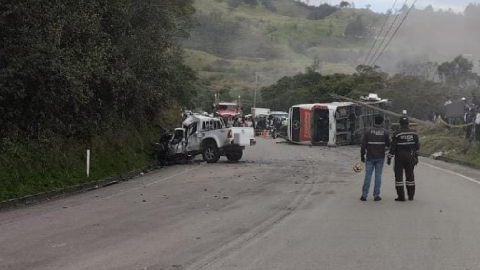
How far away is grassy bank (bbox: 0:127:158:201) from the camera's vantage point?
1553 centimetres

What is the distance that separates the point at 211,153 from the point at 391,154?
13212 mm

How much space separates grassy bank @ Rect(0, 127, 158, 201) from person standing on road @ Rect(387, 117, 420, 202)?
928 centimetres

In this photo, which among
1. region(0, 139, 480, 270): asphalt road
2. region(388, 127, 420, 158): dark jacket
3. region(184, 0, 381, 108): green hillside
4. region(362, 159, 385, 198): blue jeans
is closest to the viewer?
region(0, 139, 480, 270): asphalt road

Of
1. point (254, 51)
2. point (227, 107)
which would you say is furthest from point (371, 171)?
point (254, 51)

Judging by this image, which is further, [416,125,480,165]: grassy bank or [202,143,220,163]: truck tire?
[416,125,480,165]: grassy bank

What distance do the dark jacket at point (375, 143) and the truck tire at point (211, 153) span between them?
12776 millimetres

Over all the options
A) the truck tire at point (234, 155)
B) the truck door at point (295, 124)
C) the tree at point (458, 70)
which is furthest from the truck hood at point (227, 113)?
the truck tire at point (234, 155)

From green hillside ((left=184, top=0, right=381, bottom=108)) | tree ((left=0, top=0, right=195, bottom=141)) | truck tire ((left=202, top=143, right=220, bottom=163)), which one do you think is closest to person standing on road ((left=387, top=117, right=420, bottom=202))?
tree ((left=0, top=0, right=195, bottom=141))

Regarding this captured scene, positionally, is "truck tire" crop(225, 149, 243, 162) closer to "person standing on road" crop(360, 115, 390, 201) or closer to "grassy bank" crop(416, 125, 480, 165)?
"grassy bank" crop(416, 125, 480, 165)

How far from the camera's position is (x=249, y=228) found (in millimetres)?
10250

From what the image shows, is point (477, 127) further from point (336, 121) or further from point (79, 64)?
point (79, 64)

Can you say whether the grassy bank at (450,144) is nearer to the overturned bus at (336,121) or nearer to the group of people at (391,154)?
the overturned bus at (336,121)

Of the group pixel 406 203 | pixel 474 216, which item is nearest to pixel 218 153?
pixel 406 203

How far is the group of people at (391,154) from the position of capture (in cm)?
1357
